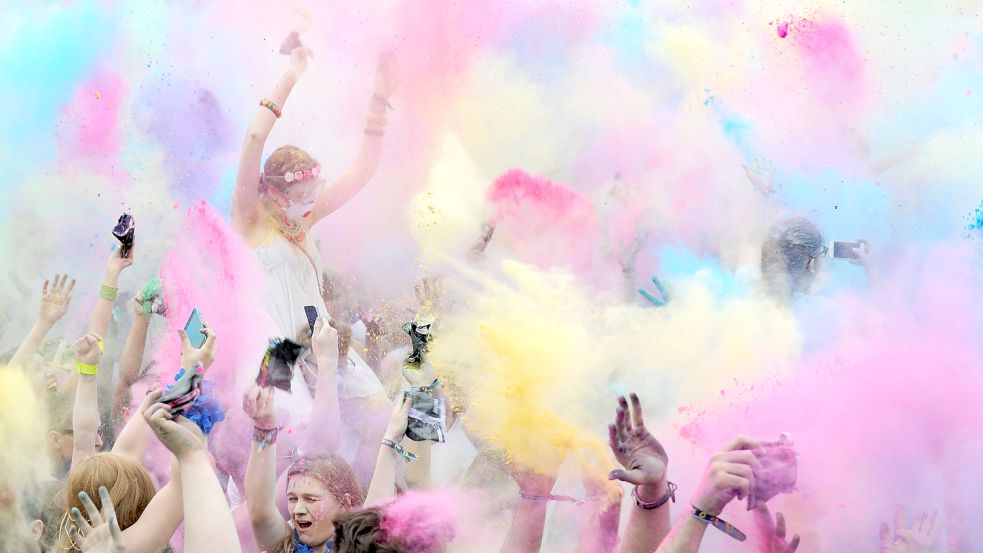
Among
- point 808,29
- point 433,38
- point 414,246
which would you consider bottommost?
point 414,246

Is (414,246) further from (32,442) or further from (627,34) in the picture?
(32,442)

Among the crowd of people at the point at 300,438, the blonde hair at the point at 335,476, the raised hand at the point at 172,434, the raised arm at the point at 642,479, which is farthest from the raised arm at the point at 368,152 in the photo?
the raised arm at the point at 642,479

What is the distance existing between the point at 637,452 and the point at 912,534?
0.86 metres

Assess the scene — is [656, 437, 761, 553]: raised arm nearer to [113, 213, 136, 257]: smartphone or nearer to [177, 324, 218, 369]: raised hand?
[177, 324, 218, 369]: raised hand

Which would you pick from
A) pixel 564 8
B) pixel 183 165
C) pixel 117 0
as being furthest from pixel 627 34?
pixel 117 0

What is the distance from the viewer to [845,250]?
3.30m

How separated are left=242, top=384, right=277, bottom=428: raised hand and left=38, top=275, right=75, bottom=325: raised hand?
92 cm

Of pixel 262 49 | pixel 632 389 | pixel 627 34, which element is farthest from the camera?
pixel 262 49

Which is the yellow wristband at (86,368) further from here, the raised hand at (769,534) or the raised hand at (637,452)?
the raised hand at (769,534)

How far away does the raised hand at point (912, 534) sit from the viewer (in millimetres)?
3094

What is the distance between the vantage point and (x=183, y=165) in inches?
160

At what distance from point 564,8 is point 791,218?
3.45ft

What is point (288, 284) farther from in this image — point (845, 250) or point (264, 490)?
point (845, 250)

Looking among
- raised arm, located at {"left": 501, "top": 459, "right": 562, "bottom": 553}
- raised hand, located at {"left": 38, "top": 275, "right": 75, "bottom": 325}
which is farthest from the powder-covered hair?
raised hand, located at {"left": 38, "top": 275, "right": 75, "bottom": 325}
